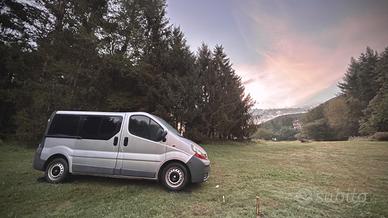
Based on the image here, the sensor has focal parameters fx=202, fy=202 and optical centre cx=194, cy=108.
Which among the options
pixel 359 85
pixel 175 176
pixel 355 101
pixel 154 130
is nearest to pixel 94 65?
pixel 154 130

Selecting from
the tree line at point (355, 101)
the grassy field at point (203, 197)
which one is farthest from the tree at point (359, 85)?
the grassy field at point (203, 197)

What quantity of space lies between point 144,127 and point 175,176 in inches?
61.0

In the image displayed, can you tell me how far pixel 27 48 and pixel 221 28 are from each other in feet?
46.7

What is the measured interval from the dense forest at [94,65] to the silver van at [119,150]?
8080 mm

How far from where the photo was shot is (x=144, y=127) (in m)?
5.54

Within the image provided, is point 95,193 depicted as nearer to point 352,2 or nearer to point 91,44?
point 352,2

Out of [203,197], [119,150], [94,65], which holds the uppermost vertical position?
[94,65]

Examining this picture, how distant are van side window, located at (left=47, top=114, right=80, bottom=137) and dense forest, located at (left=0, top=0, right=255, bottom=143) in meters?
7.69

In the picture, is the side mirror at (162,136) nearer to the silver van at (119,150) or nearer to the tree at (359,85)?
the silver van at (119,150)

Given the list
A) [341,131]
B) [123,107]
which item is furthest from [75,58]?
[341,131]

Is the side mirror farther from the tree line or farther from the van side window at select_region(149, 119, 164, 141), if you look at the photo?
the tree line

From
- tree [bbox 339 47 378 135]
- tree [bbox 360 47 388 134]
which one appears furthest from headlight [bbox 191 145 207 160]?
tree [bbox 339 47 378 135]

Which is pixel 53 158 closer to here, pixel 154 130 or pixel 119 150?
pixel 119 150

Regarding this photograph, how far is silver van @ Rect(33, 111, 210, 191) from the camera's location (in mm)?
5223
